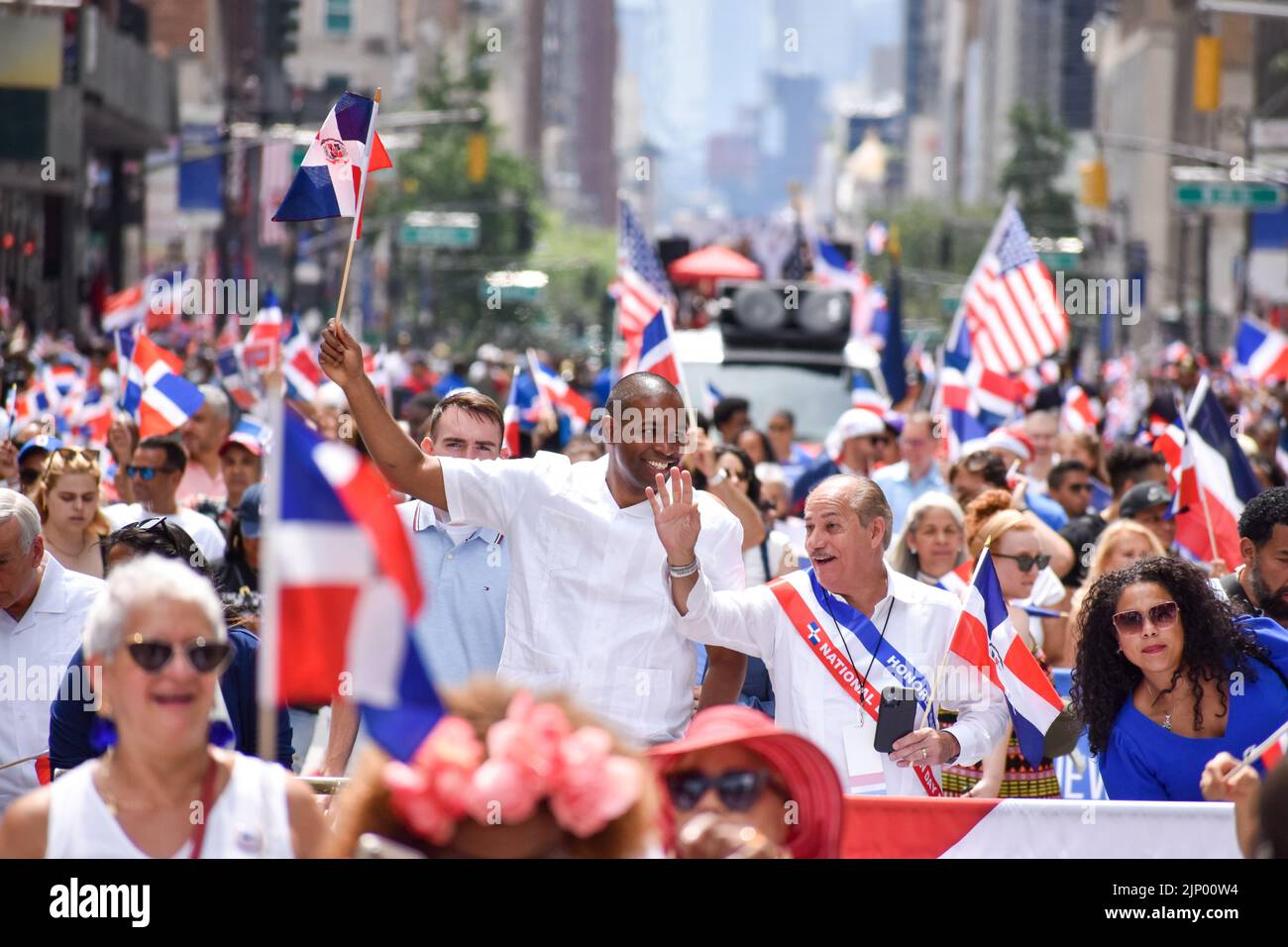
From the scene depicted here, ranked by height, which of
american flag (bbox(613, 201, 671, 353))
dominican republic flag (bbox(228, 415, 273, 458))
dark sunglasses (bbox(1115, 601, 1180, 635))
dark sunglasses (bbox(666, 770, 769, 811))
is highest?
american flag (bbox(613, 201, 671, 353))

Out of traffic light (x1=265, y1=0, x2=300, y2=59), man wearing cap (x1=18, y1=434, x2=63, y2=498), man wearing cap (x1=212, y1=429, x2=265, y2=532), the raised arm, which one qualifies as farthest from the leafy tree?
the raised arm

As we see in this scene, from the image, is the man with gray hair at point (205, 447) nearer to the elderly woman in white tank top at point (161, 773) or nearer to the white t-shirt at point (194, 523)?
the white t-shirt at point (194, 523)

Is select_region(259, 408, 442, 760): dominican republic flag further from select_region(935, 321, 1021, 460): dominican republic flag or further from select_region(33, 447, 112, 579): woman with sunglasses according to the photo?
select_region(935, 321, 1021, 460): dominican republic flag

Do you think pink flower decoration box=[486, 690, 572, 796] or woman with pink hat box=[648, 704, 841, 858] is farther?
woman with pink hat box=[648, 704, 841, 858]

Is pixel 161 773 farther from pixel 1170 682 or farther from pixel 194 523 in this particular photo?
pixel 194 523

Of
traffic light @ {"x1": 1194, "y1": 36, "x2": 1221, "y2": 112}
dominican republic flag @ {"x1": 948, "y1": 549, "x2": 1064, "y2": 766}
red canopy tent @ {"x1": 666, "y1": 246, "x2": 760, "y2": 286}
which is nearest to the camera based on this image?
dominican republic flag @ {"x1": 948, "y1": 549, "x2": 1064, "y2": 766}

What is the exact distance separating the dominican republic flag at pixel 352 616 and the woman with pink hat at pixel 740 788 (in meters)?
0.71

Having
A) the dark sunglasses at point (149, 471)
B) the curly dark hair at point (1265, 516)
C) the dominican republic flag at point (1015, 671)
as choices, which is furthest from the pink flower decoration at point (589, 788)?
the dark sunglasses at point (149, 471)

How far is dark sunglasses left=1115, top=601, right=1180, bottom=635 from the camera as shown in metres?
5.87

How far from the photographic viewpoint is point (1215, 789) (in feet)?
15.4

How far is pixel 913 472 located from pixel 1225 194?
22809 millimetres

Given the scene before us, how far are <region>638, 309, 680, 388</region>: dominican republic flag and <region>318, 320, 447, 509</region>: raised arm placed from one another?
5.54 m

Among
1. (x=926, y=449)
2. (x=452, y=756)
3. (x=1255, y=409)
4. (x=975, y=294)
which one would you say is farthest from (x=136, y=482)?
(x=1255, y=409)
